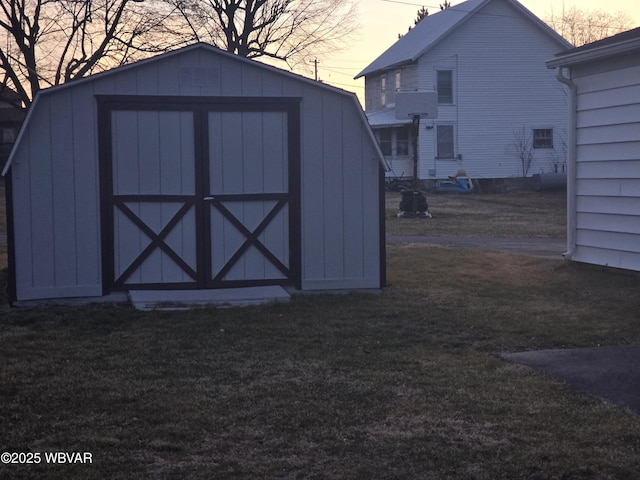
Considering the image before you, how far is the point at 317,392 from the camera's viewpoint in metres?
6.67

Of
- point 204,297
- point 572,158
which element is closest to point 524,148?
point 572,158

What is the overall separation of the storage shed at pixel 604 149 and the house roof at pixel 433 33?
24.2m

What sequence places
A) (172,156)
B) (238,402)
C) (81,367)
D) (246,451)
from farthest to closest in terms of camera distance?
1. (172,156)
2. (81,367)
3. (238,402)
4. (246,451)

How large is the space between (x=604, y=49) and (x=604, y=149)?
1.38m

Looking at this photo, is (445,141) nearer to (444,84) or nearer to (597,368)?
(444,84)

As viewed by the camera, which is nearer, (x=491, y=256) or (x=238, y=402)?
(x=238, y=402)

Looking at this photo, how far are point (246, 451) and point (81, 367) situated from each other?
262 centimetres

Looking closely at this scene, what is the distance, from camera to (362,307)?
10.6 meters

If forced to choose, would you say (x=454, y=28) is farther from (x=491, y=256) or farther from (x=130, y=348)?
(x=130, y=348)

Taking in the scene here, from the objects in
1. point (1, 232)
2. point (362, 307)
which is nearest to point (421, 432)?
point (362, 307)

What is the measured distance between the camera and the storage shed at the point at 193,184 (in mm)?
11000

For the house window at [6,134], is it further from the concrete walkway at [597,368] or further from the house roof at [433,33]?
the concrete walkway at [597,368]

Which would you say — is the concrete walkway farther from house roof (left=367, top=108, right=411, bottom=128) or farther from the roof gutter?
house roof (left=367, top=108, right=411, bottom=128)

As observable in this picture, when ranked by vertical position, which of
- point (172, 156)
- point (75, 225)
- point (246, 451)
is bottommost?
point (246, 451)
